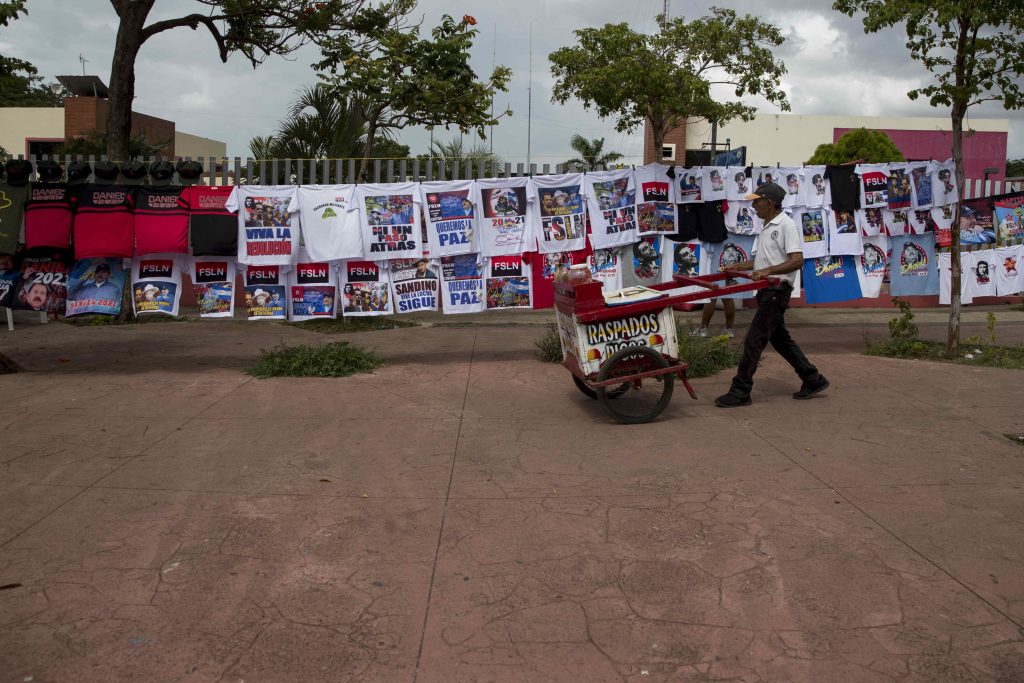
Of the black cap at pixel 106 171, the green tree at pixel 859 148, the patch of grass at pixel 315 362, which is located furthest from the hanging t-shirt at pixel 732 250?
the green tree at pixel 859 148

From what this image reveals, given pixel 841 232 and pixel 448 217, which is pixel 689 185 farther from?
pixel 448 217

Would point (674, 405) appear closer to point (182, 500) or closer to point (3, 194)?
point (182, 500)

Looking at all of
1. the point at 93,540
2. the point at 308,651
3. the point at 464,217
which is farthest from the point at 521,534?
the point at 464,217

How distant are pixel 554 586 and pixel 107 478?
3245 mm

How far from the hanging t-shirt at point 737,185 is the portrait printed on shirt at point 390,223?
355 cm

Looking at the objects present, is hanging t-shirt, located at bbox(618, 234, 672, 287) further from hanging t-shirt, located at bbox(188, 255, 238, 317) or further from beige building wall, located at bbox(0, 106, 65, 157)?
beige building wall, located at bbox(0, 106, 65, 157)

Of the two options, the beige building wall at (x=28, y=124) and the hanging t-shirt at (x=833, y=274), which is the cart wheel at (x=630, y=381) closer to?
the hanging t-shirt at (x=833, y=274)

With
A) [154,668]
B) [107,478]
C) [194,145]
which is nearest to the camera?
[154,668]

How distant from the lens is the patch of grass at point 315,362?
895 centimetres

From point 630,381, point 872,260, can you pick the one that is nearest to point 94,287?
point 630,381

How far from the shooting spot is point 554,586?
13.5 feet

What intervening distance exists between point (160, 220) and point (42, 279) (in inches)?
54.6

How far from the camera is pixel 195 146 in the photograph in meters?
38.8

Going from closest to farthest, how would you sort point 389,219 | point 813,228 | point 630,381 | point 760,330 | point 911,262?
point 630,381 → point 760,330 → point 389,219 → point 813,228 → point 911,262
